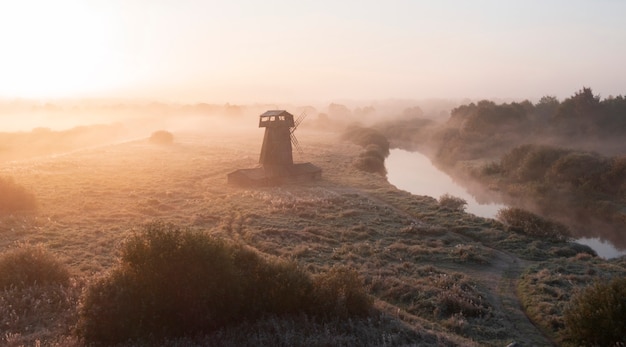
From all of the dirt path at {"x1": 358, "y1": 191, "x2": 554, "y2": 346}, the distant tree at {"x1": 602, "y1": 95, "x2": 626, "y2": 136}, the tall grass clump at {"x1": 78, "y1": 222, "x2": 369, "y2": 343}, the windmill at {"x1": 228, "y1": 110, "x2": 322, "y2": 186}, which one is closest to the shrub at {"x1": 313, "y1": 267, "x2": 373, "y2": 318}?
the tall grass clump at {"x1": 78, "y1": 222, "x2": 369, "y2": 343}

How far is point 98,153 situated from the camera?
6375 centimetres

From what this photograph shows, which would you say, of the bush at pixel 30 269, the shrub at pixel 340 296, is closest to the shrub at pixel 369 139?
the shrub at pixel 340 296

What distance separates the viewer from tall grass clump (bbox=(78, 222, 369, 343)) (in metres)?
12.0

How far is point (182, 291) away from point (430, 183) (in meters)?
46.0

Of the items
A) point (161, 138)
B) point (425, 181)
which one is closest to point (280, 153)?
point (425, 181)

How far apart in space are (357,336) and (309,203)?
70.8 feet

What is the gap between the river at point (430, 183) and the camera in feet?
98.8

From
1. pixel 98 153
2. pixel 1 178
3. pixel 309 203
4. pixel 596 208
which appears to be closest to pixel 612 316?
pixel 309 203

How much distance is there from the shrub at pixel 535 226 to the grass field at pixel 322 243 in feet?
4.02

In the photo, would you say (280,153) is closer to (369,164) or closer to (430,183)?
(369,164)

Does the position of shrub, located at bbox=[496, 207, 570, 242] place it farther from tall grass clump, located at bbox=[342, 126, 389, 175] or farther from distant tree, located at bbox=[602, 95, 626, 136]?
distant tree, located at bbox=[602, 95, 626, 136]

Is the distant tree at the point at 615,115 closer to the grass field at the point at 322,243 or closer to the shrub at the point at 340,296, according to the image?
the grass field at the point at 322,243

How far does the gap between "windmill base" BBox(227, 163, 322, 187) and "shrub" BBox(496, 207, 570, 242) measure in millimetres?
20944

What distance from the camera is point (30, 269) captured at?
1569cm
